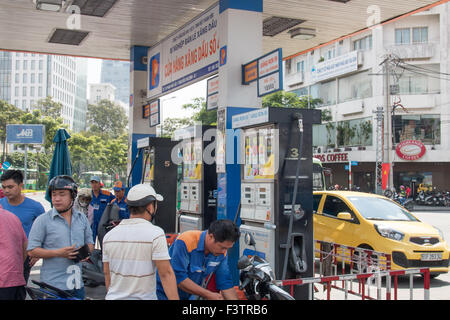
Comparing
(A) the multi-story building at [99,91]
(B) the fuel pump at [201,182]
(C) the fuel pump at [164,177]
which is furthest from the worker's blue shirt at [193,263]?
(A) the multi-story building at [99,91]

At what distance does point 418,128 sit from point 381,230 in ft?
101

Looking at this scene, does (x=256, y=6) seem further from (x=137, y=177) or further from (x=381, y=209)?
(x=137, y=177)

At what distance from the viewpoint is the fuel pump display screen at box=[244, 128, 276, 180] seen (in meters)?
6.93

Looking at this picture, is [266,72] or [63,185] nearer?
[63,185]

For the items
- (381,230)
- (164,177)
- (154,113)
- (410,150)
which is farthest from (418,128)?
(164,177)

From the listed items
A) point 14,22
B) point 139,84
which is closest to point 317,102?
point 139,84

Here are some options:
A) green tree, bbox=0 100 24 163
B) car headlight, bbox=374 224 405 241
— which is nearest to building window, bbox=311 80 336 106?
green tree, bbox=0 100 24 163

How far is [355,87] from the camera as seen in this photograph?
4128cm

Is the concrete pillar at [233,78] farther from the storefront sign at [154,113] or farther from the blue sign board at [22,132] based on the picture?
the blue sign board at [22,132]

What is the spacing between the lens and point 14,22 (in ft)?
39.4

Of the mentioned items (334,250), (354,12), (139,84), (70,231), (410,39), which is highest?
(410,39)

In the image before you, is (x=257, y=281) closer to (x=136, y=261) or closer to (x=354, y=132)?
(x=136, y=261)

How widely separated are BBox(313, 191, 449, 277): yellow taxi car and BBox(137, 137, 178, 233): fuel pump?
314 cm
